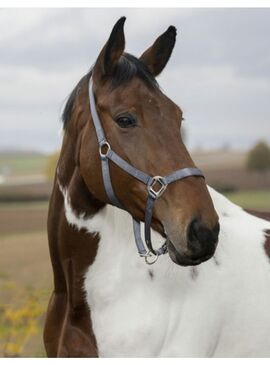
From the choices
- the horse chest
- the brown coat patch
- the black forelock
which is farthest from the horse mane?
the brown coat patch

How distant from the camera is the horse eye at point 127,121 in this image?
2.61 metres

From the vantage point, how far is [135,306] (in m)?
2.85

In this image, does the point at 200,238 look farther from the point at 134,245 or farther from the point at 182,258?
the point at 134,245

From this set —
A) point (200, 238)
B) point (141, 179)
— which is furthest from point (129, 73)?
point (200, 238)

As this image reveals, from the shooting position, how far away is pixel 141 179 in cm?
260

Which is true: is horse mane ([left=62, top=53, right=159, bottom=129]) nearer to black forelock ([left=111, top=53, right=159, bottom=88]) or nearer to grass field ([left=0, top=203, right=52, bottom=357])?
black forelock ([left=111, top=53, right=159, bottom=88])

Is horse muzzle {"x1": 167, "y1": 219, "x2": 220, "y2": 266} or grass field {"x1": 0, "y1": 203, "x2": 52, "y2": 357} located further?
grass field {"x1": 0, "y1": 203, "x2": 52, "y2": 357}

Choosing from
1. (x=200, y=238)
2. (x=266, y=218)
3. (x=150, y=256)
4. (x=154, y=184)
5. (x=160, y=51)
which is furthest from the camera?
(x=266, y=218)

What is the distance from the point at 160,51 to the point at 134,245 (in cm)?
104

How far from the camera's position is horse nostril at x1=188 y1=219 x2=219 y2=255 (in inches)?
93.3

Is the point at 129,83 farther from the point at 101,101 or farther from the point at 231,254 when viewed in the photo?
the point at 231,254

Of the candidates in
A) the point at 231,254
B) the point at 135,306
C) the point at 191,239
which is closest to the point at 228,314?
the point at 231,254

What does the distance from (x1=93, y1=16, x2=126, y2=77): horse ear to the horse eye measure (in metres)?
0.27

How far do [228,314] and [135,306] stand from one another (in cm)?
52
